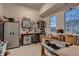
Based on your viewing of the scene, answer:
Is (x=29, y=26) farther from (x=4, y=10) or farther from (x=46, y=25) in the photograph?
(x=4, y=10)

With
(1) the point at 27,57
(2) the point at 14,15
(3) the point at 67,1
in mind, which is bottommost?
(1) the point at 27,57

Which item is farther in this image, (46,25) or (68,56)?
(46,25)

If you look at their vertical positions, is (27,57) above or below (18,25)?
below

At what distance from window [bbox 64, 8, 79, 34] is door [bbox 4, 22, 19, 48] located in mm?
1030

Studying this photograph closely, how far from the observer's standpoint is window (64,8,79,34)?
6.61ft

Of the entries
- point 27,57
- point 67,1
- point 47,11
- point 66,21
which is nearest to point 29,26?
point 47,11

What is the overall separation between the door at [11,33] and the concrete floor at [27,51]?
116 mm

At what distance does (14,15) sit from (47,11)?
0.69 meters

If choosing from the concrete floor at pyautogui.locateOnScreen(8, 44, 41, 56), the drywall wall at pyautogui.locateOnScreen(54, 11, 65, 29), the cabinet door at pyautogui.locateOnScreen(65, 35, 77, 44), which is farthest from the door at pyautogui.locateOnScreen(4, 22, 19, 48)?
the cabinet door at pyautogui.locateOnScreen(65, 35, 77, 44)

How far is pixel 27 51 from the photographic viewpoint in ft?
7.00

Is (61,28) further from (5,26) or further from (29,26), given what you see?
(5,26)

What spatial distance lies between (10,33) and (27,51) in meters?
0.52

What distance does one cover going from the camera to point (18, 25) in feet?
7.02

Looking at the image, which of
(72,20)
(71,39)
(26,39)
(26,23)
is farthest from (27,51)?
(72,20)
